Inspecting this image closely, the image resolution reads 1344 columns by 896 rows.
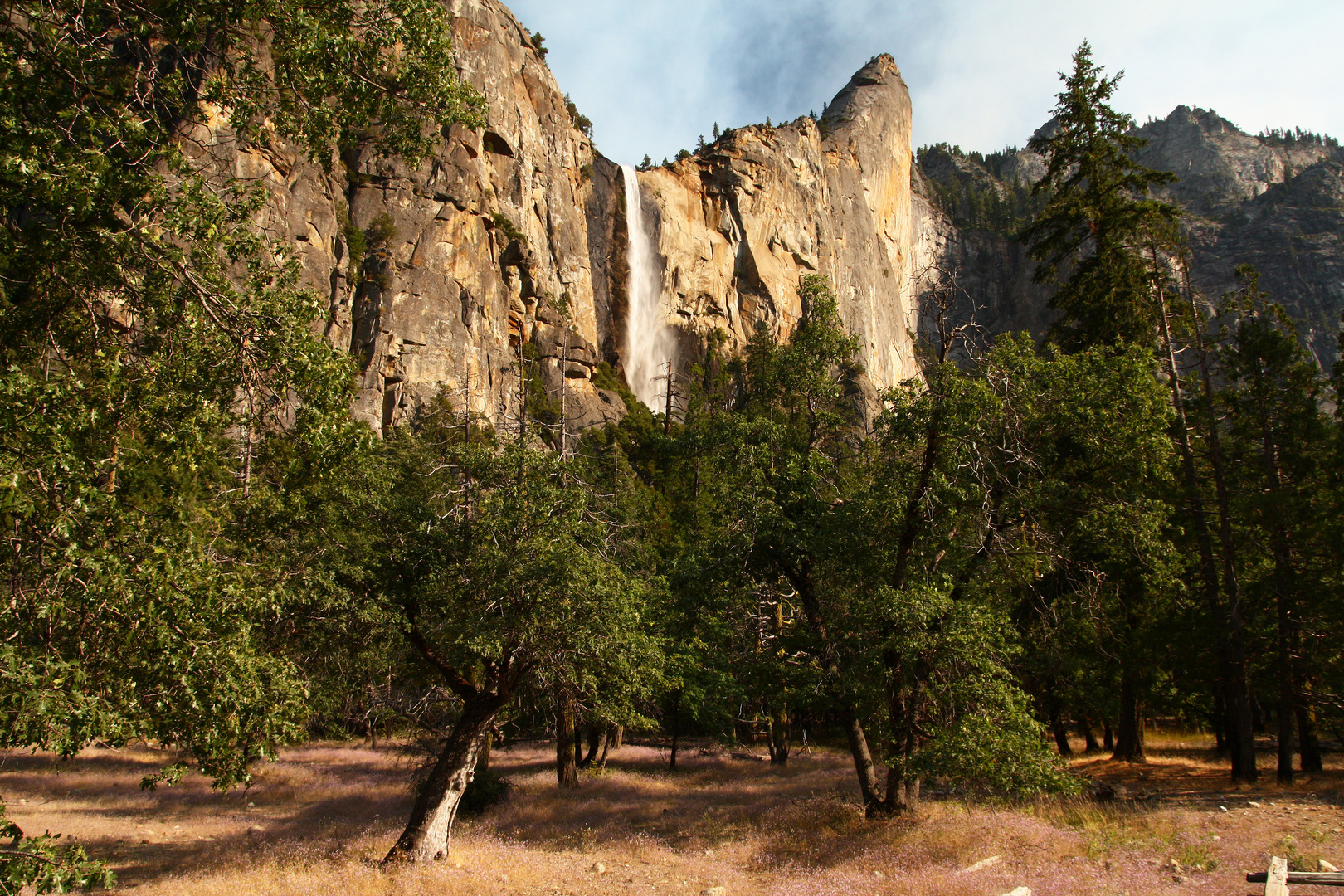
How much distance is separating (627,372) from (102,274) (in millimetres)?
53490

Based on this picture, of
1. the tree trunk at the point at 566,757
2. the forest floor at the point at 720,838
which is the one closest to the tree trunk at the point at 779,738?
the forest floor at the point at 720,838

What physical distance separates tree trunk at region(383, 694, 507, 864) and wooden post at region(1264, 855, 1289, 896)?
949 cm

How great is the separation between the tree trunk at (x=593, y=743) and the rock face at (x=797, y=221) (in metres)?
42.9

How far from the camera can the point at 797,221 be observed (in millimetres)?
72875

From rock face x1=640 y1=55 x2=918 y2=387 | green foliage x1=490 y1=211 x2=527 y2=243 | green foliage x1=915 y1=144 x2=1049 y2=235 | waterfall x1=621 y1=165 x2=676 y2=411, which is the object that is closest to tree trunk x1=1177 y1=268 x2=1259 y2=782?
green foliage x1=490 y1=211 x2=527 y2=243

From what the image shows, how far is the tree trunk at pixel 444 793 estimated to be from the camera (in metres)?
10.9

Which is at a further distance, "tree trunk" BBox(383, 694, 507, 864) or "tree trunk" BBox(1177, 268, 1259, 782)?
"tree trunk" BBox(1177, 268, 1259, 782)

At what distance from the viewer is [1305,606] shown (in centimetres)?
1411

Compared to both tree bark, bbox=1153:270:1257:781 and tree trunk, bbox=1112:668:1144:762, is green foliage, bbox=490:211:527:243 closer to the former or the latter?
tree bark, bbox=1153:270:1257:781

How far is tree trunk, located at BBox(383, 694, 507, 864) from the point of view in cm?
1089

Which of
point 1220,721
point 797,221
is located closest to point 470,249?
point 797,221

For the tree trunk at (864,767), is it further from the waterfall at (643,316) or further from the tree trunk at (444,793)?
the waterfall at (643,316)

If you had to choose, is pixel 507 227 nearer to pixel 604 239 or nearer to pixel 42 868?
pixel 604 239

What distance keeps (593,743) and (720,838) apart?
11618 mm
